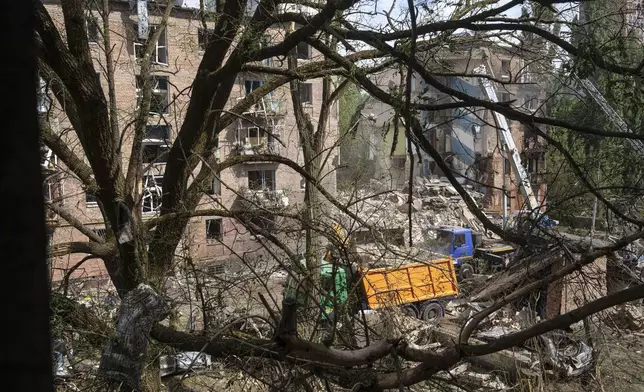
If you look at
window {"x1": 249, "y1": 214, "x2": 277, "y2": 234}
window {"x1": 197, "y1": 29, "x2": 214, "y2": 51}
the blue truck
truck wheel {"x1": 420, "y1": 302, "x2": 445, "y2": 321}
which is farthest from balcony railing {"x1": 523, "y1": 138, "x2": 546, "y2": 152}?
the blue truck

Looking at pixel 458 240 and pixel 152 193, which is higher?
pixel 152 193

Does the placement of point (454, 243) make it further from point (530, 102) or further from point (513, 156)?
point (530, 102)

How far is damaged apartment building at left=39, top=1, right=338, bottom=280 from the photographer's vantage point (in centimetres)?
805

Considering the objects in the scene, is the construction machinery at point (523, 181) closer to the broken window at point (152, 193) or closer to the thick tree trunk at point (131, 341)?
the thick tree trunk at point (131, 341)

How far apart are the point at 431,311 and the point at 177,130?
10207mm

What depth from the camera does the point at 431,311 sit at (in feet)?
53.4

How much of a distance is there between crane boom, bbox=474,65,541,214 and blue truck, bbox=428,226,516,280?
227 inches

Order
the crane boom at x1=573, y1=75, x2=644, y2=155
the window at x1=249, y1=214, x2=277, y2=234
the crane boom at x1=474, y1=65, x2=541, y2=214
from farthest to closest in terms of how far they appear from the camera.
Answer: the window at x1=249, y1=214, x2=277, y2=234, the crane boom at x1=474, y1=65, x2=541, y2=214, the crane boom at x1=573, y1=75, x2=644, y2=155

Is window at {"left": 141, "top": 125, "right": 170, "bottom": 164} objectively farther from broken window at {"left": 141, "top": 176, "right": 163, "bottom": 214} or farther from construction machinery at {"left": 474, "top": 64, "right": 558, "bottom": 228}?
construction machinery at {"left": 474, "top": 64, "right": 558, "bottom": 228}

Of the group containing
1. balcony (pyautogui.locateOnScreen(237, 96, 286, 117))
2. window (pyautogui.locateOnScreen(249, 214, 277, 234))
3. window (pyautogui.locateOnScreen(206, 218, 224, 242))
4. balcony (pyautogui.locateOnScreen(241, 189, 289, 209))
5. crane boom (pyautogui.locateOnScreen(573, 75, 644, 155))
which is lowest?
window (pyautogui.locateOnScreen(206, 218, 224, 242))

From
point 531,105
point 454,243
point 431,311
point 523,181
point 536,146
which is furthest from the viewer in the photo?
point 454,243

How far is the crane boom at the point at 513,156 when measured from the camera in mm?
6016

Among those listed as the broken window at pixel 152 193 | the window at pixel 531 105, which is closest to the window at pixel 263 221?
the broken window at pixel 152 193

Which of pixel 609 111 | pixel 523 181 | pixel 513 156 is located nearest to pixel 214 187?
pixel 513 156
